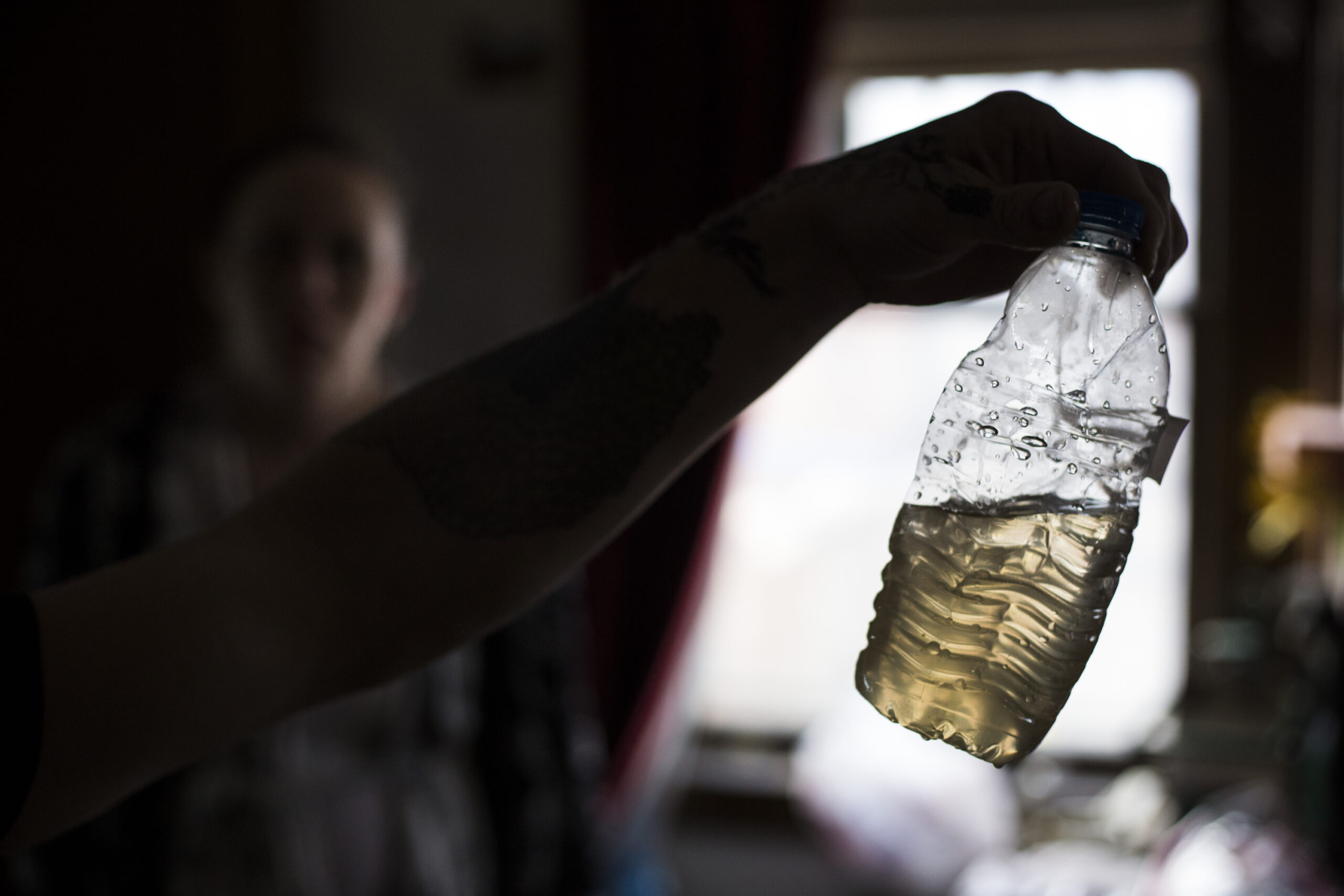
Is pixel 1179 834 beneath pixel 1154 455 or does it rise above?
beneath

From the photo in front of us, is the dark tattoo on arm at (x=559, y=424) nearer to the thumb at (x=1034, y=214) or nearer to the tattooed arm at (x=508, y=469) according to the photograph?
the tattooed arm at (x=508, y=469)

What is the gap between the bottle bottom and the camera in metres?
0.64

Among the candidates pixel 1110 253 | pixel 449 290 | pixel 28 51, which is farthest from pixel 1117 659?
pixel 28 51

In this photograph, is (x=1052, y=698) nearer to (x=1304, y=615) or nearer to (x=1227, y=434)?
(x=1304, y=615)

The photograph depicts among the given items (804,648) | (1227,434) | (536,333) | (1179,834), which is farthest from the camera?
(804,648)

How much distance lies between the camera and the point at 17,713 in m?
0.61

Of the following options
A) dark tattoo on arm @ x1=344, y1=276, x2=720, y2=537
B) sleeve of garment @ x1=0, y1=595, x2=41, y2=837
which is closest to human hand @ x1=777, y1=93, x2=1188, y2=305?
dark tattoo on arm @ x1=344, y1=276, x2=720, y2=537

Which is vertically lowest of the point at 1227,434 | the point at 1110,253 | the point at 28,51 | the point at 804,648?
the point at 804,648

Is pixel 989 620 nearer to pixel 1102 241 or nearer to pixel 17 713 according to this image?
pixel 1102 241

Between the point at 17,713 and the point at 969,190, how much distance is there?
1.99 ft

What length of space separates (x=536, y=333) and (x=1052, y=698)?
1.32 ft

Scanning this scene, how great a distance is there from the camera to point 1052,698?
0.63m

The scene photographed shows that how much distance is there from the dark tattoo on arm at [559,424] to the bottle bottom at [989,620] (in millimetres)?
174

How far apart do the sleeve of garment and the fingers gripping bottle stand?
481 millimetres
